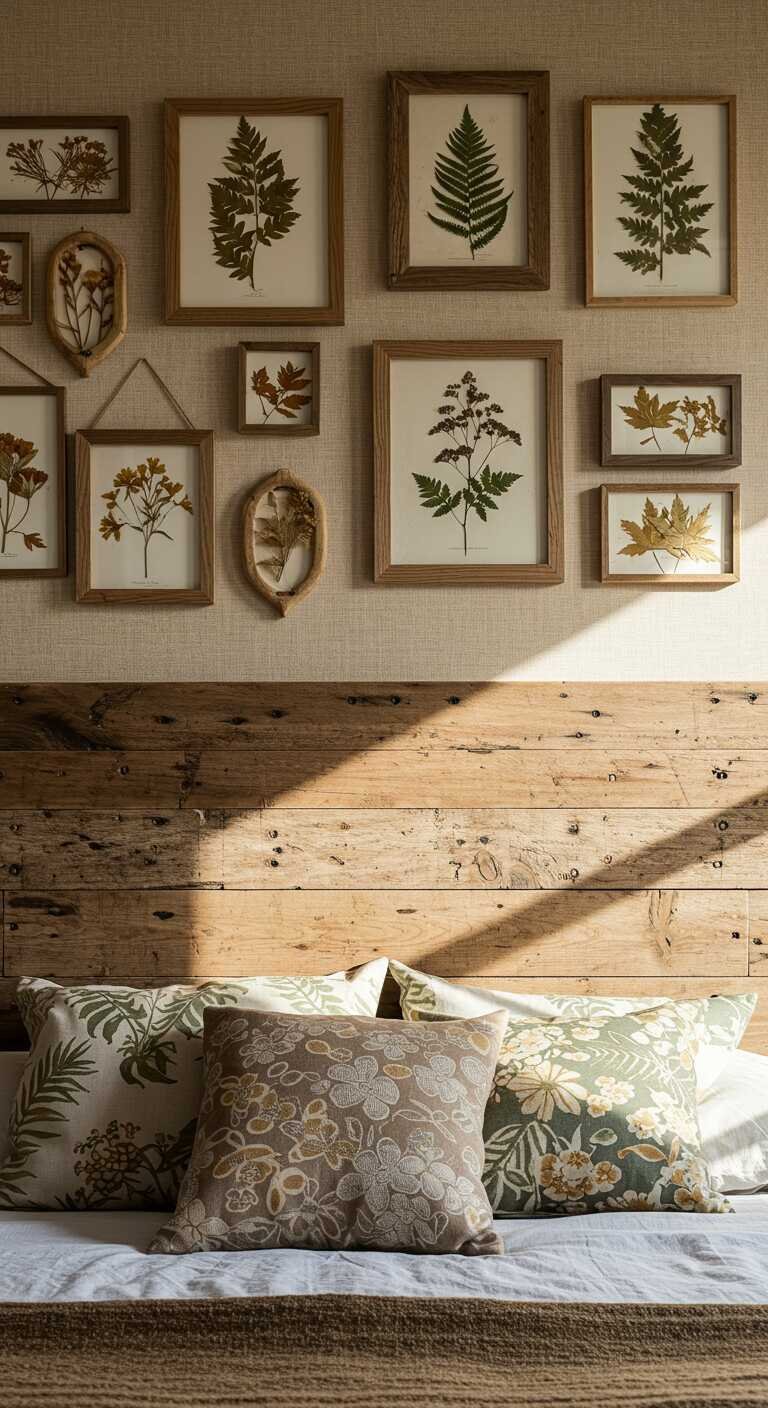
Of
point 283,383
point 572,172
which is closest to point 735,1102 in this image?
point 283,383

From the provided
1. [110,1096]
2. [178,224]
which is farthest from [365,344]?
[110,1096]

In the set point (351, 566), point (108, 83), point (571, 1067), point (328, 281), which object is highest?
point (108, 83)

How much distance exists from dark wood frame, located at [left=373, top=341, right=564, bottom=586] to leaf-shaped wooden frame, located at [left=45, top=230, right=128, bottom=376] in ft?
1.71

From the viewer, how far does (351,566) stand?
7.82 ft

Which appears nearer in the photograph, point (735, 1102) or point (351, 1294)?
point (351, 1294)

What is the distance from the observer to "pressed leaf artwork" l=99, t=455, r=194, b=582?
2.37 meters

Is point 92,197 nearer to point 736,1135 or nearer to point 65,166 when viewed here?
point 65,166

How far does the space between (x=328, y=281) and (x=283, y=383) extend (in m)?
0.23

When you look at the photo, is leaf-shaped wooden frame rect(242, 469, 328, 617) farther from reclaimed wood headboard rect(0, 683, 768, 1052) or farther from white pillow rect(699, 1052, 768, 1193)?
white pillow rect(699, 1052, 768, 1193)

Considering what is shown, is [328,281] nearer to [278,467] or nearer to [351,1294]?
[278,467]

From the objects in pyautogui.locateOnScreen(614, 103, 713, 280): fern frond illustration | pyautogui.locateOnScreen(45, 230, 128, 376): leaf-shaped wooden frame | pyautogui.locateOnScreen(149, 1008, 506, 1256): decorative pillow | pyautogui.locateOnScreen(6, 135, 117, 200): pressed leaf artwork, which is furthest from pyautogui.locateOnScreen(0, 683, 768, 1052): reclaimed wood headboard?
pyautogui.locateOnScreen(6, 135, 117, 200): pressed leaf artwork

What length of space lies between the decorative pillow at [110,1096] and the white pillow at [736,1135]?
Result: 2.23 ft

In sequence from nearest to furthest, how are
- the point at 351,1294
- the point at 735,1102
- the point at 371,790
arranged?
the point at 351,1294 → the point at 735,1102 → the point at 371,790

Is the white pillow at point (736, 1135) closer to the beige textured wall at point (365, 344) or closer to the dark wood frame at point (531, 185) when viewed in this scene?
the beige textured wall at point (365, 344)
